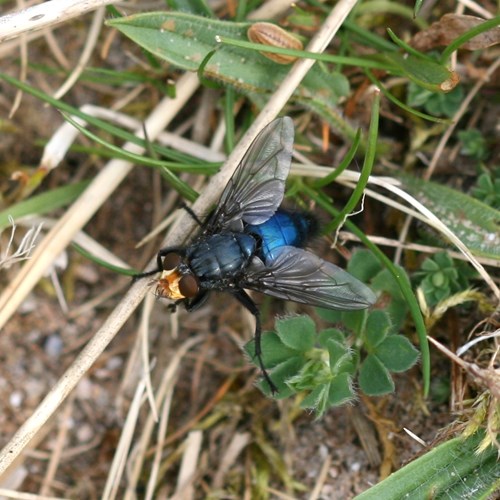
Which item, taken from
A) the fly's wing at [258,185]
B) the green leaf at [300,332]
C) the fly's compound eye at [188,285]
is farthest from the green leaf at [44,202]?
the green leaf at [300,332]

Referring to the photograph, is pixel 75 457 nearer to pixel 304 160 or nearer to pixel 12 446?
pixel 12 446

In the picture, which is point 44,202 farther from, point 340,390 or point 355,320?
point 340,390

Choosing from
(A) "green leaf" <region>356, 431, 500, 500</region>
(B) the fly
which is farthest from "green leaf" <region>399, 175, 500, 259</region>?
(A) "green leaf" <region>356, 431, 500, 500</region>

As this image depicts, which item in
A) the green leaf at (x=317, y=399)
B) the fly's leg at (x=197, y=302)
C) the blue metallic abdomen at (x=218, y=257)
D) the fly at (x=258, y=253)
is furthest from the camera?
the fly's leg at (x=197, y=302)

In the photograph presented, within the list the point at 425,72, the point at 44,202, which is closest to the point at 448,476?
the point at 425,72

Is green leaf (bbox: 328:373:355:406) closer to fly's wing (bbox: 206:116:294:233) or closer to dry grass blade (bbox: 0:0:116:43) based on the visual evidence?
fly's wing (bbox: 206:116:294:233)

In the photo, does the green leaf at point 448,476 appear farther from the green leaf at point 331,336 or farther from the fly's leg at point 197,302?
the fly's leg at point 197,302
